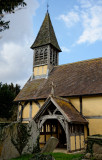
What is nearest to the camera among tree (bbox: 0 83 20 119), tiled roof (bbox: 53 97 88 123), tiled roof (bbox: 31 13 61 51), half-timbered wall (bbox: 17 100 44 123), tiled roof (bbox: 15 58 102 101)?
tiled roof (bbox: 53 97 88 123)

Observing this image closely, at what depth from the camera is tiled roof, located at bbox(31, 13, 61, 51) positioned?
2214cm

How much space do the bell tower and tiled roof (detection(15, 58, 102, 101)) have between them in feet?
2.91

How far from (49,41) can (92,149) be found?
15364 millimetres

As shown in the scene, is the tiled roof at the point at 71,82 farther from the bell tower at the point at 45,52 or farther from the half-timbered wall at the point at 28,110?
the bell tower at the point at 45,52

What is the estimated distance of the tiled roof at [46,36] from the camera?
22.1 metres

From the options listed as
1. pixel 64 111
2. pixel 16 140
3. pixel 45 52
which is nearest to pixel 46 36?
pixel 45 52

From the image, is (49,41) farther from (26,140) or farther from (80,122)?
(26,140)

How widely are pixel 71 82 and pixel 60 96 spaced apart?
6.72ft

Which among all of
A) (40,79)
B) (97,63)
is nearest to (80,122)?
(97,63)

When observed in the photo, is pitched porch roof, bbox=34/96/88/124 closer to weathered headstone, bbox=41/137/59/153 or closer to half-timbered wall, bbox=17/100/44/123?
weathered headstone, bbox=41/137/59/153

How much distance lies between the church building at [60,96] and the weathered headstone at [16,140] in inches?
121

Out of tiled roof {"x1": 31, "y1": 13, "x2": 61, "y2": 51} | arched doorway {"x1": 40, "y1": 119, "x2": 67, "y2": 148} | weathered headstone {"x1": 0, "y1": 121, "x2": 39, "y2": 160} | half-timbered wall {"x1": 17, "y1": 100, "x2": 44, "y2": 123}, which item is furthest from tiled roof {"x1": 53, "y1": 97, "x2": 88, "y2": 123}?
tiled roof {"x1": 31, "y1": 13, "x2": 61, "y2": 51}

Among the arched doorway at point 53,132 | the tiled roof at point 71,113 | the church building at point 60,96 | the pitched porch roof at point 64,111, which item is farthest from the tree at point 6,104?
the tiled roof at point 71,113

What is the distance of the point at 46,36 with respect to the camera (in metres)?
22.6
